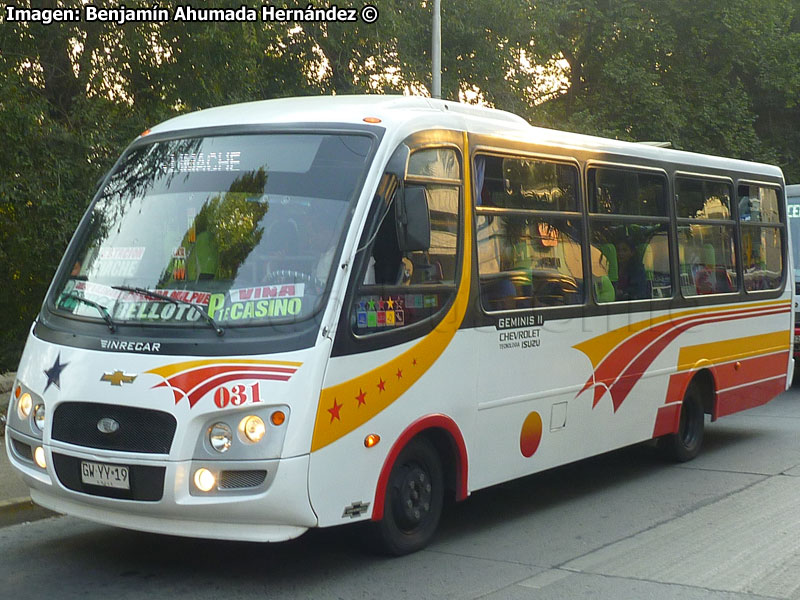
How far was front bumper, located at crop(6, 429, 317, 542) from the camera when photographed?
5770 millimetres

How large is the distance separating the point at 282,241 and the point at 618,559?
2727mm

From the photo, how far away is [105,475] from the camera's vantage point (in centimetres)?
598

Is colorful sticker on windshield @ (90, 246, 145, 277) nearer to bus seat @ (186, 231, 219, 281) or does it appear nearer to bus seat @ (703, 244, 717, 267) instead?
bus seat @ (186, 231, 219, 281)

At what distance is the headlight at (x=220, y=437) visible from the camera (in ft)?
19.0

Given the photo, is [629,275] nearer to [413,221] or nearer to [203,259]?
[413,221]

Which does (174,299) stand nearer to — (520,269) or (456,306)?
(456,306)

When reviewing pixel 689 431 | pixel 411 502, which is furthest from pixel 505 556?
pixel 689 431

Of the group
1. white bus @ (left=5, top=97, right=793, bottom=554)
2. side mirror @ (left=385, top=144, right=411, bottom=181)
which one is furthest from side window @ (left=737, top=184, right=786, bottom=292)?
side mirror @ (left=385, top=144, right=411, bottom=181)

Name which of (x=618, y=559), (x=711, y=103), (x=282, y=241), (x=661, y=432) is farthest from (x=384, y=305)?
(x=711, y=103)

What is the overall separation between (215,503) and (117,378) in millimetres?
875

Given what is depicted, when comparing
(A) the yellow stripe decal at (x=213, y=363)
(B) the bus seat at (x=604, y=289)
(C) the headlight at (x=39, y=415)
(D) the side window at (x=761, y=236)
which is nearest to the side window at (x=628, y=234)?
(B) the bus seat at (x=604, y=289)

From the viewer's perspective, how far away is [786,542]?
6988mm

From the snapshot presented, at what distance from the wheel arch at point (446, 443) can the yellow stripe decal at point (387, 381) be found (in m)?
0.25

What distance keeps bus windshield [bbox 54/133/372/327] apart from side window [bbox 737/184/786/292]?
19.8 feet
